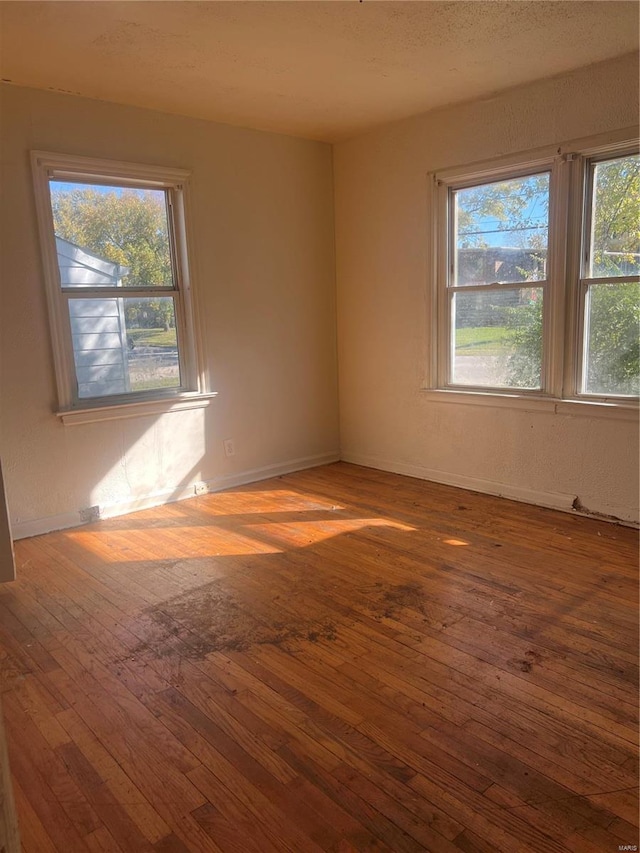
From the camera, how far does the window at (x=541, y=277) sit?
3.62 metres

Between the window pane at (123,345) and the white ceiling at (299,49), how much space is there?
1305mm

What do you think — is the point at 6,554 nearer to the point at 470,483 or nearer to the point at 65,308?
the point at 65,308

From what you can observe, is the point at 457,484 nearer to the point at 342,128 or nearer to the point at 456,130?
the point at 456,130

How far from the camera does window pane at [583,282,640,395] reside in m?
3.58

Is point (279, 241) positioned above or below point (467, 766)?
above

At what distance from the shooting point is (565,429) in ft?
13.0

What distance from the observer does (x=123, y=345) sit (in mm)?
4160

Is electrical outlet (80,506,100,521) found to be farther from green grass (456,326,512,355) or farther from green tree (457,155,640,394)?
green tree (457,155,640,394)

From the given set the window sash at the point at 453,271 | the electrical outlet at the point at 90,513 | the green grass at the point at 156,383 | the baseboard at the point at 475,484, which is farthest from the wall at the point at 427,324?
the electrical outlet at the point at 90,513

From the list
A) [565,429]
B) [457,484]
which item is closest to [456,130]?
[565,429]

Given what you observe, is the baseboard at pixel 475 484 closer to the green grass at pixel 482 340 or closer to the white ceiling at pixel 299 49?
the green grass at pixel 482 340

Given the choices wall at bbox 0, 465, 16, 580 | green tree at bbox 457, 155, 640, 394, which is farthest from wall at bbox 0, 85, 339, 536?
green tree at bbox 457, 155, 640, 394

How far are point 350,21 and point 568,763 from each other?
3156 mm

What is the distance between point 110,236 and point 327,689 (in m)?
3.19
